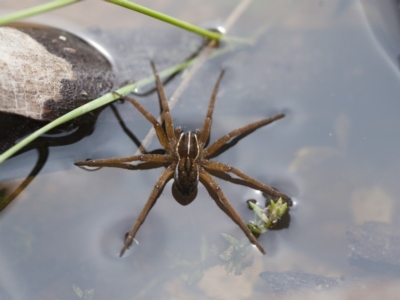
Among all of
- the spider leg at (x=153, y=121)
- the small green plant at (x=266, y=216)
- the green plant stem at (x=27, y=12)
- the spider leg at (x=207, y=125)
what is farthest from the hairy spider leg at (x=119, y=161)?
the green plant stem at (x=27, y=12)

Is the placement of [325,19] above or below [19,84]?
above

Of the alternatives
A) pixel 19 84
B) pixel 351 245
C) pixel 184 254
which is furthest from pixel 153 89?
pixel 351 245

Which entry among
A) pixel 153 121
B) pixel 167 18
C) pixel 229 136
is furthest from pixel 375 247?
pixel 167 18

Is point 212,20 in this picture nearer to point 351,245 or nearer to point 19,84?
point 19,84

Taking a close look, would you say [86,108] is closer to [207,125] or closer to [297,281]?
[207,125]

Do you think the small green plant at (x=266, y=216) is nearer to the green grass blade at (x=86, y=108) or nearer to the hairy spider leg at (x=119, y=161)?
the hairy spider leg at (x=119, y=161)

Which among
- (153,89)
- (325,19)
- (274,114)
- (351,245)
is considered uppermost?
(325,19)
